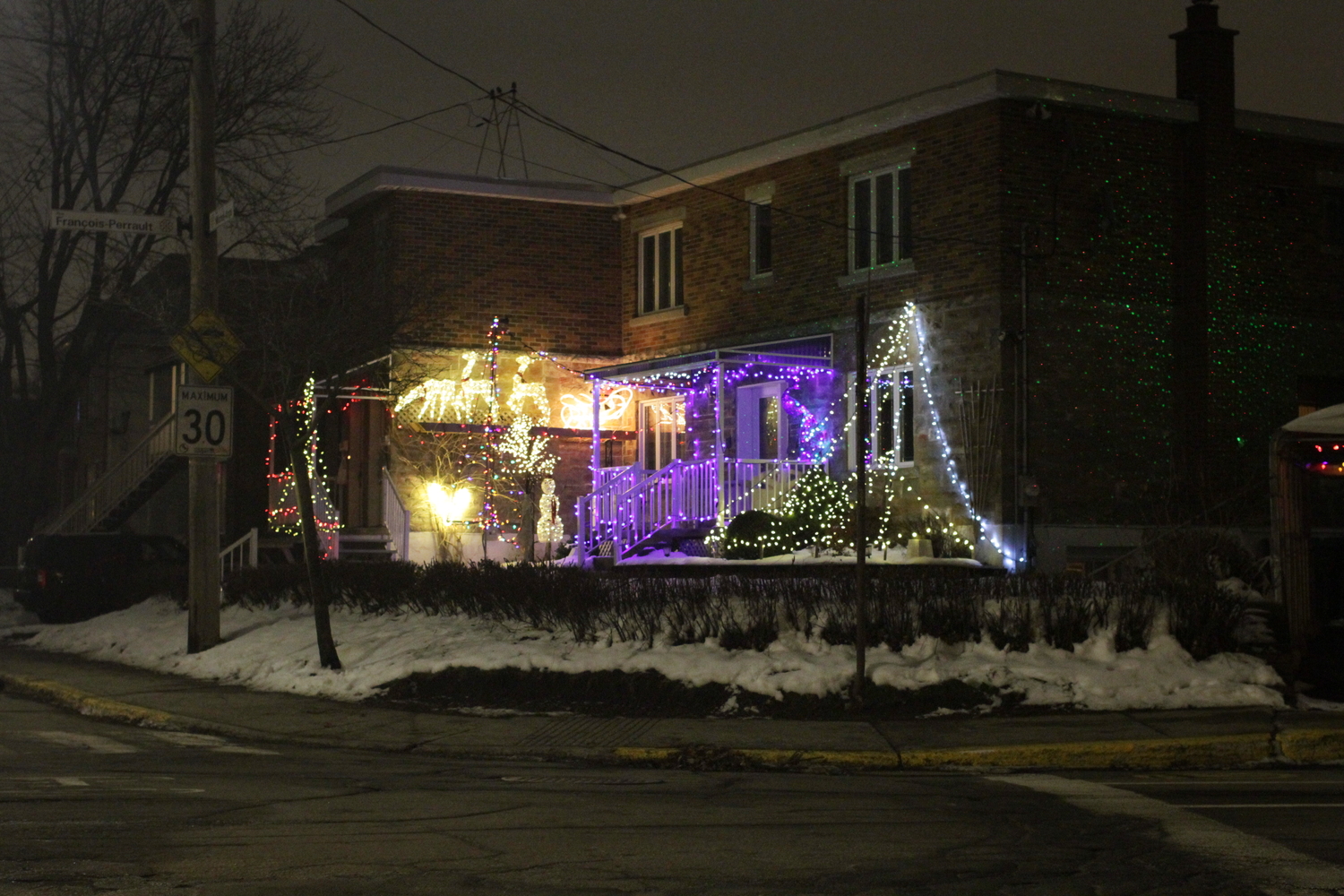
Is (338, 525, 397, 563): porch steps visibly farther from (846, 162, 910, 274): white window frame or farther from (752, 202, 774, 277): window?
(846, 162, 910, 274): white window frame

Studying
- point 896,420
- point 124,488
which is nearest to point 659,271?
point 896,420

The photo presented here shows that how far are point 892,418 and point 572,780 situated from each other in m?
14.1

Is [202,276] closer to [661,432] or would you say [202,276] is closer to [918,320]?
[918,320]

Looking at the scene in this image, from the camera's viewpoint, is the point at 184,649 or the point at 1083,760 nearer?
the point at 1083,760

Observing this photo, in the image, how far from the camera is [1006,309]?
2136 cm

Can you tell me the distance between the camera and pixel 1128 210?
22453 millimetres

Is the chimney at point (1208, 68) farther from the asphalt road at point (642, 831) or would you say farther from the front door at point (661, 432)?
the asphalt road at point (642, 831)

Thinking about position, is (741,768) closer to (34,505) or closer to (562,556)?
(562,556)

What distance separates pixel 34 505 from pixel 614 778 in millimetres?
23888

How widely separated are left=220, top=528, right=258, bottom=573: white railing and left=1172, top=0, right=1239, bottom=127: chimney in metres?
15.6

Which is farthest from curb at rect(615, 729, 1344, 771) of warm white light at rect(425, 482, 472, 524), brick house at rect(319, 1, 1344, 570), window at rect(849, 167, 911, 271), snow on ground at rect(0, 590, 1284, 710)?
warm white light at rect(425, 482, 472, 524)

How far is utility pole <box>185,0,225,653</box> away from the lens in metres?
Answer: 16.9

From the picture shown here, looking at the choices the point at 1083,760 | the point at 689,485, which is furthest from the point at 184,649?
the point at 1083,760

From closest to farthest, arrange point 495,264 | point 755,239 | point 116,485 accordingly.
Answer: point 755,239
point 495,264
point 116,485
